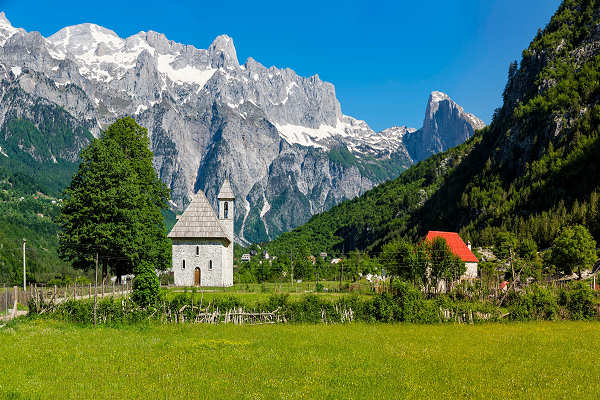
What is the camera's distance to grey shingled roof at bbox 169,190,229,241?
201ft

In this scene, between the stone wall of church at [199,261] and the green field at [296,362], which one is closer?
the green field at [296,362]

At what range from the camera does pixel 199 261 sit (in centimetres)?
6128

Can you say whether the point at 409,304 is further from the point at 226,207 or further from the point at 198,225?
the point at 226,207

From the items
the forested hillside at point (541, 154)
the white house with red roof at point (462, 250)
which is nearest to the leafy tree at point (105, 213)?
the white house with red roof at point (462, 250)

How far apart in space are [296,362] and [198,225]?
146ft

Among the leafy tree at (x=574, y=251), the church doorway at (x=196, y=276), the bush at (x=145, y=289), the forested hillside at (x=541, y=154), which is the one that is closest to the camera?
the bush at (x=145, y=289)

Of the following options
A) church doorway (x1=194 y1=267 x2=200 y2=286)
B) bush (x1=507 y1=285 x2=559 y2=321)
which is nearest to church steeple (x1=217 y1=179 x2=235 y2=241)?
church doorway (x1=194 y1=267 x2=200 y2=286)

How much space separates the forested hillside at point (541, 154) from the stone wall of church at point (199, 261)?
48.9m

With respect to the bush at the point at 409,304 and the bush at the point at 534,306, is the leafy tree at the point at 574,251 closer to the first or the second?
the bush at the point at 534,306

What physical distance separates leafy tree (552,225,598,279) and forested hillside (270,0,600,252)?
1879cm

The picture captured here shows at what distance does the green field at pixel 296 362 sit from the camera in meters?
15.6

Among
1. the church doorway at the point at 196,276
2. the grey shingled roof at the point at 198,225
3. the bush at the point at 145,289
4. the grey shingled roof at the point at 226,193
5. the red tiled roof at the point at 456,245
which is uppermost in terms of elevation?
the grey shingled roof at the point at 226,193

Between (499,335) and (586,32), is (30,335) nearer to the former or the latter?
(499,335)

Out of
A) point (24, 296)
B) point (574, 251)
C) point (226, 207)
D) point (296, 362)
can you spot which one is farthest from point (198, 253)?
point (296, 362)
